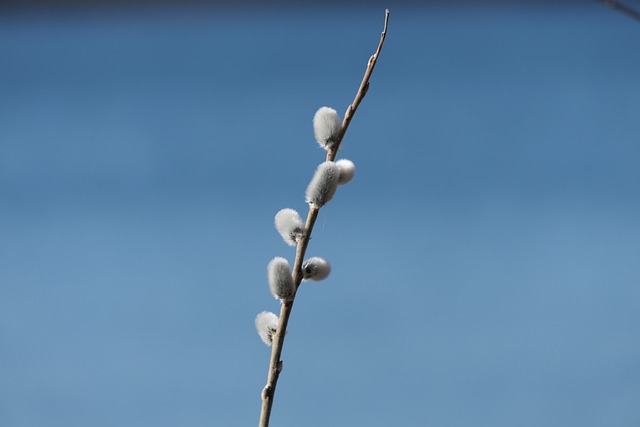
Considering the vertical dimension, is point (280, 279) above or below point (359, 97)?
below

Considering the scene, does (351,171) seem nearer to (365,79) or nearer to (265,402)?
(365,79)

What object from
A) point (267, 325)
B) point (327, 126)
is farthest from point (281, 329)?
point (327, 126)

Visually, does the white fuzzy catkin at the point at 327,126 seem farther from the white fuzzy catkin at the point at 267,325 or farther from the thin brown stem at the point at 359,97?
the white fuzzy catkin at the point at 267,325

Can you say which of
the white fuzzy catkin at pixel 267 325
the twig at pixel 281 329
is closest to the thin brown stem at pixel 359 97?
the twig at pixel 281 329

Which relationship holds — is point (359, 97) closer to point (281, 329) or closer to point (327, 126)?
Answer: point (327, 126)

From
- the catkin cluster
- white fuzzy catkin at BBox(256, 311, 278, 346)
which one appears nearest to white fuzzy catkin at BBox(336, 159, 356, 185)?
the catkin cluster

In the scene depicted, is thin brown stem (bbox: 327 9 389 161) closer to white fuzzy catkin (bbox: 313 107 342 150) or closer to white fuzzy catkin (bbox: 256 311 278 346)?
white fuzzy catkin (bbox: 313 107 342 150)

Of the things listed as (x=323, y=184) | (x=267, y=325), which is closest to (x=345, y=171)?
(x=323, y=184)
